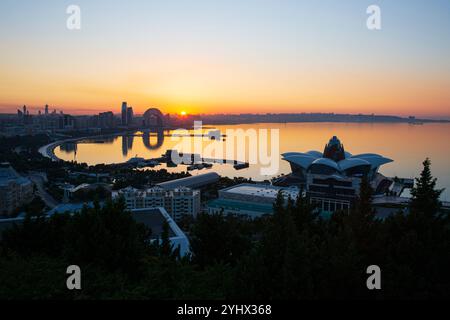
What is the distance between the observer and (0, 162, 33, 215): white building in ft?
17.6

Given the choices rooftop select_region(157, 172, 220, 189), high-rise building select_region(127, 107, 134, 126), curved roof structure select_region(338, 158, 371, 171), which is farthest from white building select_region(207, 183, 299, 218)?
high-rise building select_region(127, 107, 134, 126)

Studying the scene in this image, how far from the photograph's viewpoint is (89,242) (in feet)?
5.00

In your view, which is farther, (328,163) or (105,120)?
(105,120)

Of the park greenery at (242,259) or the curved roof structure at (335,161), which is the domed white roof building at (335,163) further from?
the park greenery at (242,259)

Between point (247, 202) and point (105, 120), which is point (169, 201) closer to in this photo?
point (247, 202)

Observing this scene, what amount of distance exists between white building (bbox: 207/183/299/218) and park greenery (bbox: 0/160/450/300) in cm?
366

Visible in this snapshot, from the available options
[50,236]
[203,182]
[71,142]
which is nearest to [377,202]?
[203,182]

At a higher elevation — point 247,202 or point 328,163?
point 328,163

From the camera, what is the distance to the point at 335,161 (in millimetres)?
7699

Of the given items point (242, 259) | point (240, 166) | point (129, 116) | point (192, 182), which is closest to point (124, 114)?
point (129, 116)

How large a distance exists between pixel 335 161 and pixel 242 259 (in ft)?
21.8

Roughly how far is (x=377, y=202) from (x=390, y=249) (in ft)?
16.5

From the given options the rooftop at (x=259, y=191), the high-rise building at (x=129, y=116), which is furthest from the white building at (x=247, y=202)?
the high-rise building at (x=129, y=116)
